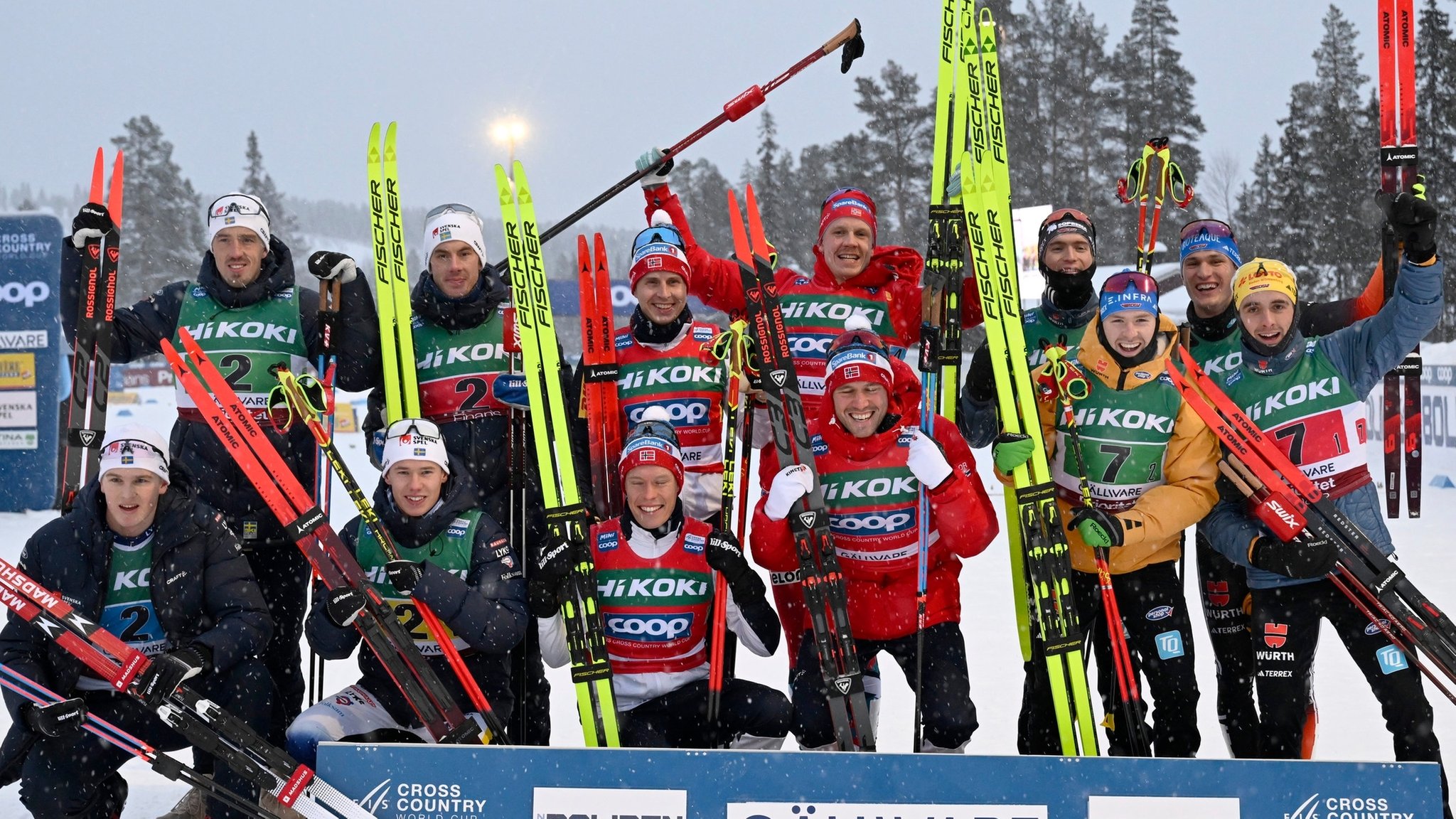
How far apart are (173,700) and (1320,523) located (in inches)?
126

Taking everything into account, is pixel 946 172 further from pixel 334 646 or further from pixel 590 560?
pixel 334 646

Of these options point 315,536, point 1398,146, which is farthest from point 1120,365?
point 315,536

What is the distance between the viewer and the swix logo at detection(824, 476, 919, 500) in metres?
3.55

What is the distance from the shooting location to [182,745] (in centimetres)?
341

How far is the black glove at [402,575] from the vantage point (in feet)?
10.7

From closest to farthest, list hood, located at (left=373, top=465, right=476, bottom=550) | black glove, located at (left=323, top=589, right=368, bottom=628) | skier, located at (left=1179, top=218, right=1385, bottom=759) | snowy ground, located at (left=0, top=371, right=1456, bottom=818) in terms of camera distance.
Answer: black glove, located at (left=323, top=589, right=368, bottom=628), hood, located at (left=373, top=465, right=476, bottom=550), skier, located at (left=1179, top=218, right=1385, bottom=759), snowy ground, located at (left=0, top=371, right=1456, bottom=818)

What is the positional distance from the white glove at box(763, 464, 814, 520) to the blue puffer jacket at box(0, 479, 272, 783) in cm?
153

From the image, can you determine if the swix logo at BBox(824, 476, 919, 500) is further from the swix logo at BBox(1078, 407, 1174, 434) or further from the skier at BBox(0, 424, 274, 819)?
the skier at BBox(0, 424, 274, 819)

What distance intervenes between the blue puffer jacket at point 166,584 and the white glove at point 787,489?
60.4 inches

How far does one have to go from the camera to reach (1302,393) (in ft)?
11.4

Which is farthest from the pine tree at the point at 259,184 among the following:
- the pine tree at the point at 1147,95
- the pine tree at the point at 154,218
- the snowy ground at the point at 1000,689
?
the snowy ground at the point at 1000,689

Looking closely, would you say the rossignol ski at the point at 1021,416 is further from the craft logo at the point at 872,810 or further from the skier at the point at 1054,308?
the craft logo at the point at 872,810

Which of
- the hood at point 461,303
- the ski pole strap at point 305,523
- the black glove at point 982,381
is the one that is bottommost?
the ski pole strap at point 305,523

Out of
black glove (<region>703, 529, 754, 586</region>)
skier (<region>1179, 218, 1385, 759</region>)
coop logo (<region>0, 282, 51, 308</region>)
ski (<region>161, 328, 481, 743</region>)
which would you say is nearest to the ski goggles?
skier (<region>1179, 218, 1385, 759</region>)
